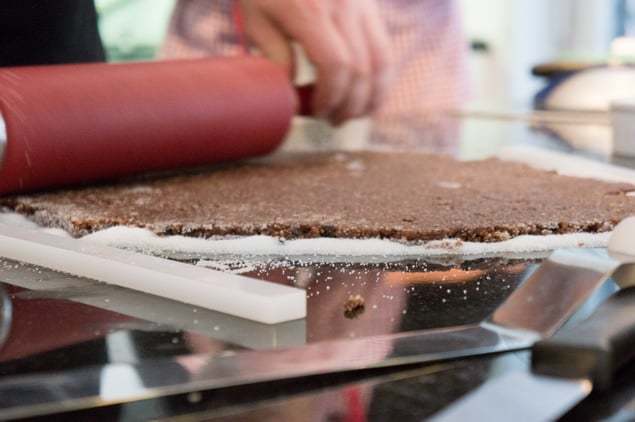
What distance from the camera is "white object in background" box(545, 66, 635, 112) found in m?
1.89

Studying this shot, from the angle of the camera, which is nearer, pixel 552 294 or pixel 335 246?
pixel 552 294

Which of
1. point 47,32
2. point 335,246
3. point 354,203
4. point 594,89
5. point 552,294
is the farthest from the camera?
point 594,89

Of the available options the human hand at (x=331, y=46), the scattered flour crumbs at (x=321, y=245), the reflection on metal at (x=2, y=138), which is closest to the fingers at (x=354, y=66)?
the human hand at (x=331, y=46)

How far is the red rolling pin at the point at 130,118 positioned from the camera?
3.05ft

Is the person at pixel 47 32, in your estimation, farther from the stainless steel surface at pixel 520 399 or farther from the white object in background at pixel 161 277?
the stainless steel surface at pixel 520 399

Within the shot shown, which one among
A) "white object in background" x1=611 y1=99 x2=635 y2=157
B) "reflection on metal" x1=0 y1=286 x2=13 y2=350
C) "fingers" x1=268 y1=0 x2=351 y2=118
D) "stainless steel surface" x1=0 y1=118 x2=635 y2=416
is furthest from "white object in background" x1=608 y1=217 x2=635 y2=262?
"fingers" x1=268 y1=0 x2=351 y2=118

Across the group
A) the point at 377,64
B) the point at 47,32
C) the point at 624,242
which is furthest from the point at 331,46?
the point at 624,242

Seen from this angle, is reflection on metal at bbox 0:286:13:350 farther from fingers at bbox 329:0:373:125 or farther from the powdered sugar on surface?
fingers at bbox 329:0:373:125

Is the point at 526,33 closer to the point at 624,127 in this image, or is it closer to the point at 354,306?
the point at 624,127

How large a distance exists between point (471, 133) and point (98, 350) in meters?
1.14

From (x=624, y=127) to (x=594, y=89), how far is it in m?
0.59

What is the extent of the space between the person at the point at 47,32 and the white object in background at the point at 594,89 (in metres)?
0.88

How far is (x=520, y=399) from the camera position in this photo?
407 millimetres

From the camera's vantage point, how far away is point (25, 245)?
70 centimetres
